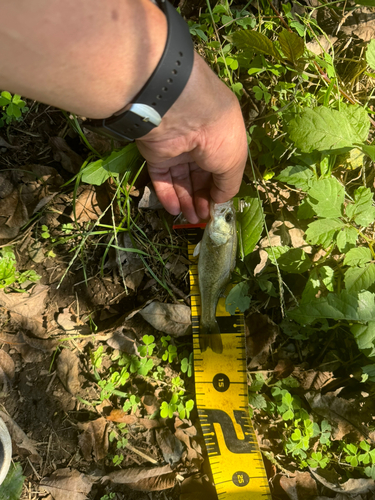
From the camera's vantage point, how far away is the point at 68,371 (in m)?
2.53

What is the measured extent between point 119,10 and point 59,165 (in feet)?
5.03

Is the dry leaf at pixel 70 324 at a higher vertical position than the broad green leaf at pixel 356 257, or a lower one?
lower

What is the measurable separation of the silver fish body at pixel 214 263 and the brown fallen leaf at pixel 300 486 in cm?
103

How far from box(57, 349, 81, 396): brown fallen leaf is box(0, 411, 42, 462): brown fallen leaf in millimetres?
425

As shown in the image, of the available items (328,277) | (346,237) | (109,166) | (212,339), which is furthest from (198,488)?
(109,166)

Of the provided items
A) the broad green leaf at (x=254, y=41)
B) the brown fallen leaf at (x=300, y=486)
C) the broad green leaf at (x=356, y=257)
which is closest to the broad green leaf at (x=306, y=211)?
the broad green leaf at (x=356, y=257)

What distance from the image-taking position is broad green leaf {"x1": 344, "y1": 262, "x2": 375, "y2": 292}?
6.49ft

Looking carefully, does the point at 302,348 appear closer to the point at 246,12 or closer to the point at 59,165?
the point at 59,165

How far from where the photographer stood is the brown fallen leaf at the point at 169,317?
2562 millimetres

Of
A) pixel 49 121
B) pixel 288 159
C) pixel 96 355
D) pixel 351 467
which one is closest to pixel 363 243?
pixel 288 159

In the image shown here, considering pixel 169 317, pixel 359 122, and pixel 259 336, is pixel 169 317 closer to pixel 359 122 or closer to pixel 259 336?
pixel 259 336

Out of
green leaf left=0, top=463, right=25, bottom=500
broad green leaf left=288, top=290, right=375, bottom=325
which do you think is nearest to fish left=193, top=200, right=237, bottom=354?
broad green leaf left=288, top=290, right=375, bottom=325

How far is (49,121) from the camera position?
255 cm

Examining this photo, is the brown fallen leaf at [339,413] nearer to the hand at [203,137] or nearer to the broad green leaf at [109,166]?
the hand at [203,137]
